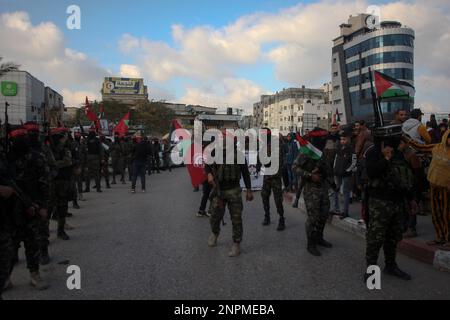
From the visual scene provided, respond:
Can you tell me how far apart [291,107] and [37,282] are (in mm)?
106833

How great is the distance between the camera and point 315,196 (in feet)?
20.3

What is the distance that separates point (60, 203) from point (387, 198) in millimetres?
5326

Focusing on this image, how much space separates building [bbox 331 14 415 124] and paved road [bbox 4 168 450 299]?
54304 mm

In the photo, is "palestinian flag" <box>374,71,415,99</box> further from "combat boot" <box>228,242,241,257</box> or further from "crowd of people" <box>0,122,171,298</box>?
"crowd of people" <box>0,122,171,298</box>

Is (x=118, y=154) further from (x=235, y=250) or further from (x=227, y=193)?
(x=235, y=250)

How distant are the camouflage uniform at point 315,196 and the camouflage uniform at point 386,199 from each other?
49.1 inches

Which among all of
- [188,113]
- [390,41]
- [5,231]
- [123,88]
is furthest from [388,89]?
[123,88]

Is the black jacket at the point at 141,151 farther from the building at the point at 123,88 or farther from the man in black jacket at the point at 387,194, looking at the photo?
the building at the point at 123,88

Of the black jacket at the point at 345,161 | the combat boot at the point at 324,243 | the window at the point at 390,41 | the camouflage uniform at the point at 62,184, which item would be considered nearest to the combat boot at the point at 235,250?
the combat boot at the point at 324,243

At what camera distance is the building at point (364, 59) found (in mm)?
65375

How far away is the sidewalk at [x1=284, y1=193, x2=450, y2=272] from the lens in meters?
5.30

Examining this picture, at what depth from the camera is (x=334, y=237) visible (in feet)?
23.5
